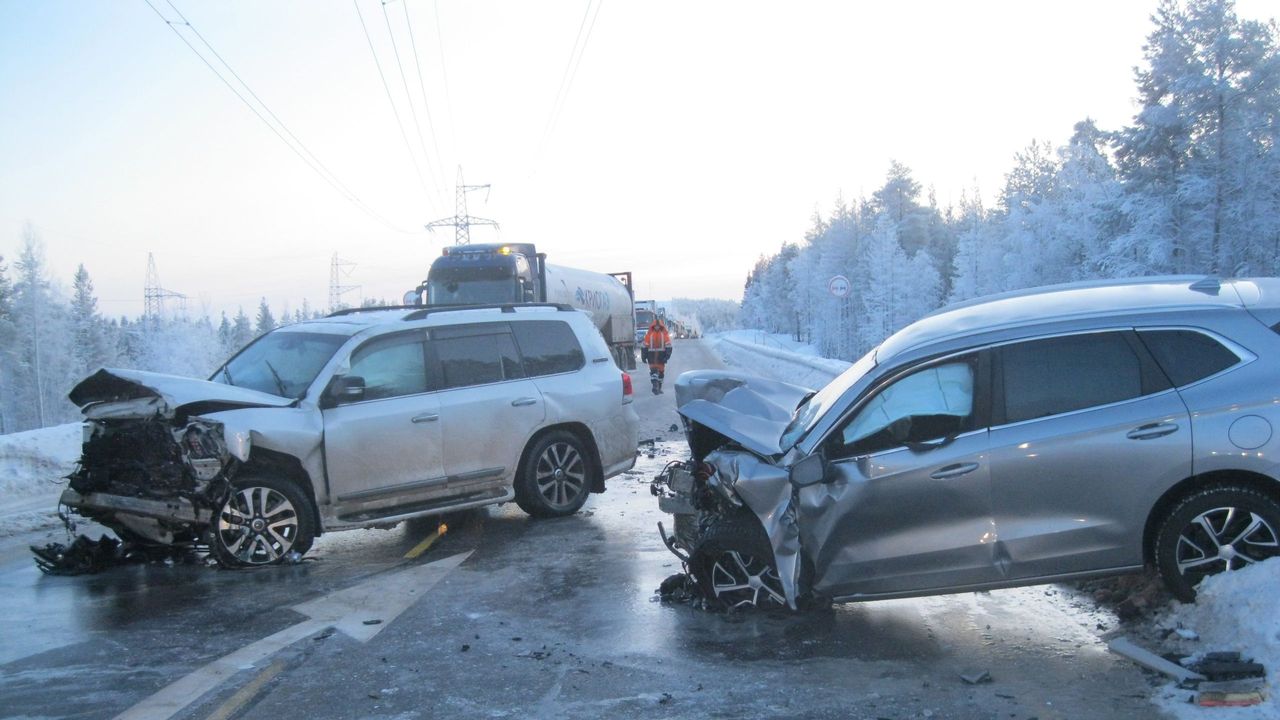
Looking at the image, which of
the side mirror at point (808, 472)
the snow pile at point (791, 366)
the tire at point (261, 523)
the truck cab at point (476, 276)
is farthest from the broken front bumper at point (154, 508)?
the snow pile at point (791, 366)

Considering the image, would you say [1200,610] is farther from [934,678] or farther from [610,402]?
[610,402]

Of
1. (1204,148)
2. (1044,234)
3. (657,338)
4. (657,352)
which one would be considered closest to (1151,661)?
(657,352)

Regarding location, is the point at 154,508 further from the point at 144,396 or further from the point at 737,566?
the point at 737,566

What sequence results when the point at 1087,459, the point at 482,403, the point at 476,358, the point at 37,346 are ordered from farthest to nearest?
the point at 37,346 < the point at 476,358 < the point at 482,403 < the point at 1087,459

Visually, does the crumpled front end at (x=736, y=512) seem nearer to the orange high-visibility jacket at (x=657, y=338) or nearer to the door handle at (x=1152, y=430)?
the door handle at (x=1152, y=430)

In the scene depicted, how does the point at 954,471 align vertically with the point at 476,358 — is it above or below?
below

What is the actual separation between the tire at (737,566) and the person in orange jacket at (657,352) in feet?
59.7

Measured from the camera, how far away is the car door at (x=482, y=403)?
8344mm

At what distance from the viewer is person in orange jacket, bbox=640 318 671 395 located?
80.6 ft

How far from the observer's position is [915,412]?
5332mm

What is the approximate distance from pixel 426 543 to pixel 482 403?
1.32 m

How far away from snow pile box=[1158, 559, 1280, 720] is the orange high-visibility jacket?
20917mm

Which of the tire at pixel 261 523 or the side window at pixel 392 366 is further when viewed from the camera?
the side window at pixel 392 366

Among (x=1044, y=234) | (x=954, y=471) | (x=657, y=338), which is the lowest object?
(x=954, y=471)
